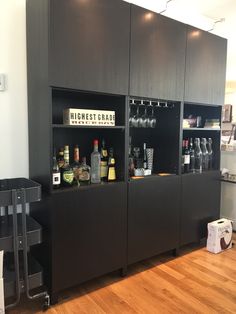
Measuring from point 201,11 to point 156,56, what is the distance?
4.19 feet

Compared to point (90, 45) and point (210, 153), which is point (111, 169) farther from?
point (210, 153)

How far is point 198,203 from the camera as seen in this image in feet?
9.02

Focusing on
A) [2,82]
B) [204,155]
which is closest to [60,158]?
[2,82]

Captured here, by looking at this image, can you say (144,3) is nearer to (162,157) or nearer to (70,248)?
(162,157)

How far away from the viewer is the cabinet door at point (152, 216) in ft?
7.25

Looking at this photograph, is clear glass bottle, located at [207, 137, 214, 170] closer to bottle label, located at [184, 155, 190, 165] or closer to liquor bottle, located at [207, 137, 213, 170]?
liquor bottle, located at [207, 137, 213, 170]

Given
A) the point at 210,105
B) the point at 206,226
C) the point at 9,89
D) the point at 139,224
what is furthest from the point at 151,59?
the point at 206,226

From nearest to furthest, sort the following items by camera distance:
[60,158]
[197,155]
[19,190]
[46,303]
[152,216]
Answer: [19,190], [46,303], [60,158], [152,216], [197,155]

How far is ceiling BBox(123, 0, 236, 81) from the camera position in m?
2.69

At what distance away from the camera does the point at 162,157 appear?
2.67 m

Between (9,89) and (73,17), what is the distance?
27.7 inches

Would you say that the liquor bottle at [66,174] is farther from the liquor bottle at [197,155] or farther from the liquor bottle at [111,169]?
the liquor bottle at [197,155]

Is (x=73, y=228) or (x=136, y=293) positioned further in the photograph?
(x=136, y=293)

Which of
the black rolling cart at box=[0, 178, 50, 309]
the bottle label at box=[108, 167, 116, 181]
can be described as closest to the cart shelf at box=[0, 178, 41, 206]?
the black rolling cart at box=[0, 178, 50, 309]
